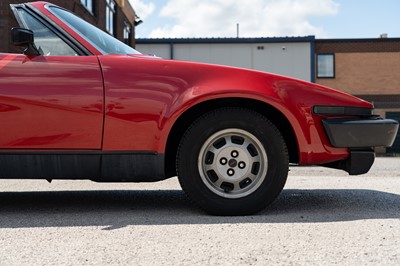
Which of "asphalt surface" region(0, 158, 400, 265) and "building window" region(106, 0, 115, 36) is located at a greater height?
"building window" region(106, 0, 115, 36)

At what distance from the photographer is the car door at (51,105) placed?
339cm

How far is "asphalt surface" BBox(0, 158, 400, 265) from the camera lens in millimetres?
2448

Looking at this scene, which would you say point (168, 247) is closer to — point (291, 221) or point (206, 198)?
point (206, 198)

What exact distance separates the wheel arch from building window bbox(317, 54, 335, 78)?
933 inches

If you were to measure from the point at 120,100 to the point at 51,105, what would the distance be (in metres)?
0.50

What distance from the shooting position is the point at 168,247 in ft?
8.63

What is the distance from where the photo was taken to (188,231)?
118 inches

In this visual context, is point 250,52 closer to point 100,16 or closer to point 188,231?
point 100,16

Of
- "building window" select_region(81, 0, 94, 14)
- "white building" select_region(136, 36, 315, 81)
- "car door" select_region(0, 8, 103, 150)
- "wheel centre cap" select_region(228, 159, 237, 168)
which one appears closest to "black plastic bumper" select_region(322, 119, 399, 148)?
"wheel centre cap" select_region(228, 159, 237, 168)

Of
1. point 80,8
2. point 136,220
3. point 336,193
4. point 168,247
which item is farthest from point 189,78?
point 80,8

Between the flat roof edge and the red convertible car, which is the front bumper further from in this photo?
the flat roof edge

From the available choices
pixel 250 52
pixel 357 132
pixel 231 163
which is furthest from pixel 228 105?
pixel 250 52

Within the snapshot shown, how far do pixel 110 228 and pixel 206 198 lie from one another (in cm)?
74

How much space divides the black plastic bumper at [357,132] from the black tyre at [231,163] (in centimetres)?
39
